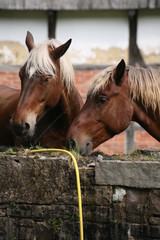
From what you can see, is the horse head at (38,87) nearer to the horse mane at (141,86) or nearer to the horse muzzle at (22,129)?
the horse muzzle at (22,129)

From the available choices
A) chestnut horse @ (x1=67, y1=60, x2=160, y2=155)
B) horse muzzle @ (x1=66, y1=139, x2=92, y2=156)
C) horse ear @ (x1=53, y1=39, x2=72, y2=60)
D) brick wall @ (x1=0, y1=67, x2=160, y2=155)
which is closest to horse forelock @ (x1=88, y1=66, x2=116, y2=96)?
chestnut horse @ (x1=67, y1=60, x2=160, y2=155)

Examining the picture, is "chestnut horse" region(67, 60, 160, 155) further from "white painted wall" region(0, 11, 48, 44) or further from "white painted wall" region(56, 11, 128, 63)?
"white painted wall" region(0, 11, 48, 44)

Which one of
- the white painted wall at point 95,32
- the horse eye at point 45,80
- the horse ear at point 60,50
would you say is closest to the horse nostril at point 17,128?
the horse eye at point 45,80

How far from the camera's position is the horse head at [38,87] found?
4.66 m

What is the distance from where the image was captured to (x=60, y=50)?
5.16 metres

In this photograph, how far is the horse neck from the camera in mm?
4816

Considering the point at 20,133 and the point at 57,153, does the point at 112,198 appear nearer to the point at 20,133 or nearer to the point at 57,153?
the point at 57,153

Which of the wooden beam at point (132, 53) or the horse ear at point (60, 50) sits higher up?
the horse ear at point (60, 50)

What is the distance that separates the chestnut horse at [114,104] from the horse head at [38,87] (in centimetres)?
46

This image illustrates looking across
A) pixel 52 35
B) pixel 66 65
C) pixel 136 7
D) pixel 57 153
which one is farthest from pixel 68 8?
pixel 57 153

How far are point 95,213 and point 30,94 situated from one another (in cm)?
165

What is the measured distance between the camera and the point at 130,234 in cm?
349

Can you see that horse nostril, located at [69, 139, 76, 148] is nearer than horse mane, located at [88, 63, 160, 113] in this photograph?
Yes

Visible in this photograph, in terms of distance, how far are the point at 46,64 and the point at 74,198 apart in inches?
71.1
